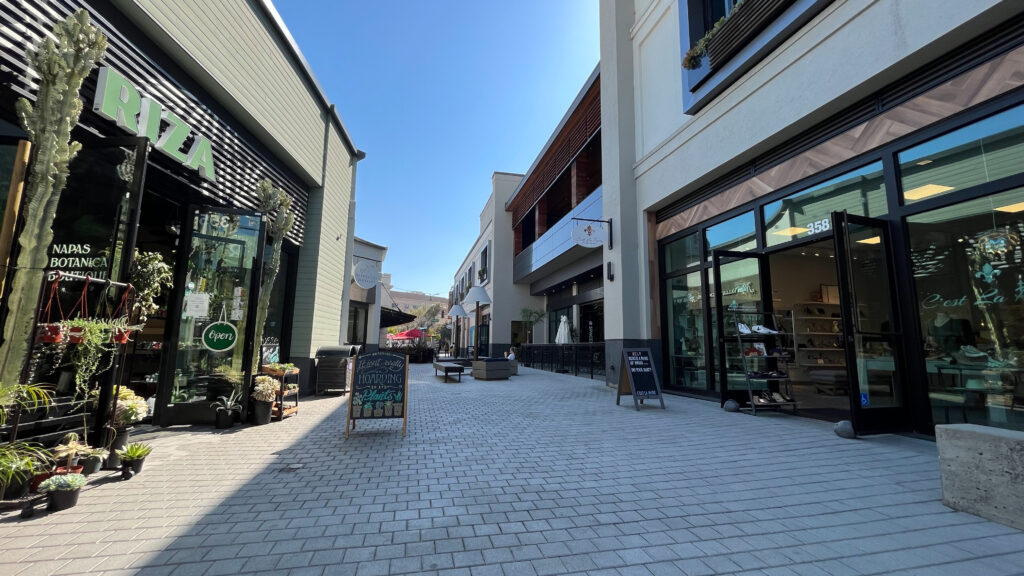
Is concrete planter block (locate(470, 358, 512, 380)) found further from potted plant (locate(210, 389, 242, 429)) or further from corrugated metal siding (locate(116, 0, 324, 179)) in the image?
potted plant (locate(210, 389, 242, 429))

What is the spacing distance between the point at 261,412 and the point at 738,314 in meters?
7.84

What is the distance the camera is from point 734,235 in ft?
26.4

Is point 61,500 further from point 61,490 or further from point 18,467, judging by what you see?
point 18,467

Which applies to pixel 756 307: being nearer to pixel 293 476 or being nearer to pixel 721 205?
pixel 721 205

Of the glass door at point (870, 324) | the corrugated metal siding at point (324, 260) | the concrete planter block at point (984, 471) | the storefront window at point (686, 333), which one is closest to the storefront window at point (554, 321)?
the storefront window at point (686, 333)

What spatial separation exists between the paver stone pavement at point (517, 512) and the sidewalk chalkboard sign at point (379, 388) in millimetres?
349

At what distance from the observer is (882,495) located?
3.22 meters

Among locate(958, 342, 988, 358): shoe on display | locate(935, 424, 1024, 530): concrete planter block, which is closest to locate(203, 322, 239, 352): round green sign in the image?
locate(935, 424, 1024, 530): concrete planter block

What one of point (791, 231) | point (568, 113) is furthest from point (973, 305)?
point (568, 113)

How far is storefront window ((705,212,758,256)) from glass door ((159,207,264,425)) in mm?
8116

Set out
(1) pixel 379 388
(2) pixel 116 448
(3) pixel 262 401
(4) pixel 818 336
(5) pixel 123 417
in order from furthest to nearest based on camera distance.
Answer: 1. (4) pixel 818 336
2. (3) pixel 262 401
3. (1) pixel 379 388
4. (5) pixel 123 417
5. (2) pixel 116 448

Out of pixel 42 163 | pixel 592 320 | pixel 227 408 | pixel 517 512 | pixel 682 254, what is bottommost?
pixel 517 512

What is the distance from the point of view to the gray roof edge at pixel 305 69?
720 cm

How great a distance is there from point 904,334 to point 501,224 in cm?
2260
